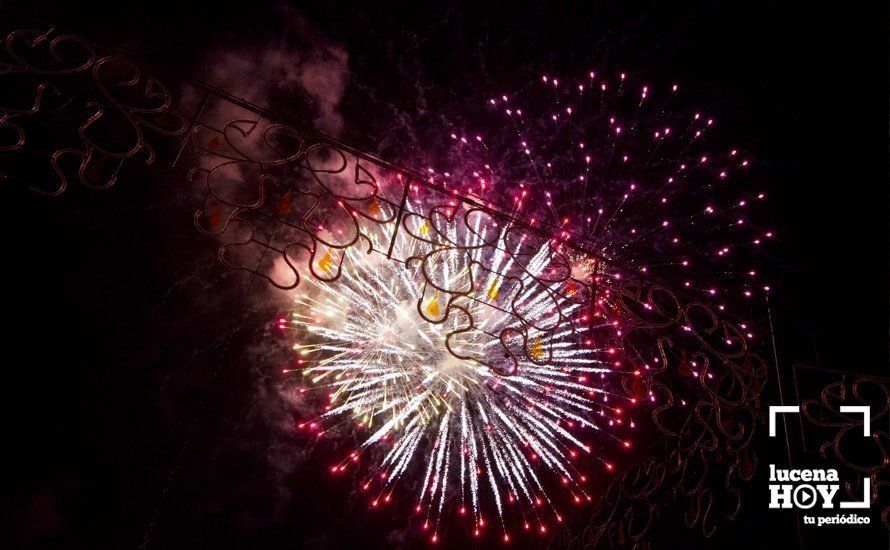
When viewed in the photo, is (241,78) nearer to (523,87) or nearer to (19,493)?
(523,87)

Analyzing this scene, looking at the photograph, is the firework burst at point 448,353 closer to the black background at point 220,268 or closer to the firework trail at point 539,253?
the firework trail at point 539,253

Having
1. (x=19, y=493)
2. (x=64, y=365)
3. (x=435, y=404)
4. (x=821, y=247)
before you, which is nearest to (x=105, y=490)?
(x=19, y=493)

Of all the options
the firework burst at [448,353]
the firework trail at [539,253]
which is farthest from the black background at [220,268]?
the firework burst at [448,353]

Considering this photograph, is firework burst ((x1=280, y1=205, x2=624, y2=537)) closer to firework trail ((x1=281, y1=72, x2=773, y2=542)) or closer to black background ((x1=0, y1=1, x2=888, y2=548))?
firework trail ((x1=281, y1=72, x2=773, y2=542))

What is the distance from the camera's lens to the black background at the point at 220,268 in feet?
17.3

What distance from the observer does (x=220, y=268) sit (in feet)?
21.6

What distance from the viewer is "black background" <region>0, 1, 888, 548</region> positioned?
208 inches

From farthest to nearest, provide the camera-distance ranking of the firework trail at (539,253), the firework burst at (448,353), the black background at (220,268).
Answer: the firework burst at (448,353) → the firework trail at (539,253) → the black background at (220,268)

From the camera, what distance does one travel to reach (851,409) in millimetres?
2740

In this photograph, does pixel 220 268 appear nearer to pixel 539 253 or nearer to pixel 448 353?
pixel 448 353

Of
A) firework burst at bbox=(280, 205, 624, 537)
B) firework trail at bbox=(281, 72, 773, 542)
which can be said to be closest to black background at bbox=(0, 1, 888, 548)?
firework trail at bbox=(281, 72, 773, 542)

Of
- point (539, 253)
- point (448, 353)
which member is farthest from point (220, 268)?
point (539, 253)

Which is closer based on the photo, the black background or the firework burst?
the black background

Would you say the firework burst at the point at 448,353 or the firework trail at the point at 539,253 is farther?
the firework burst at the point at 448,353
